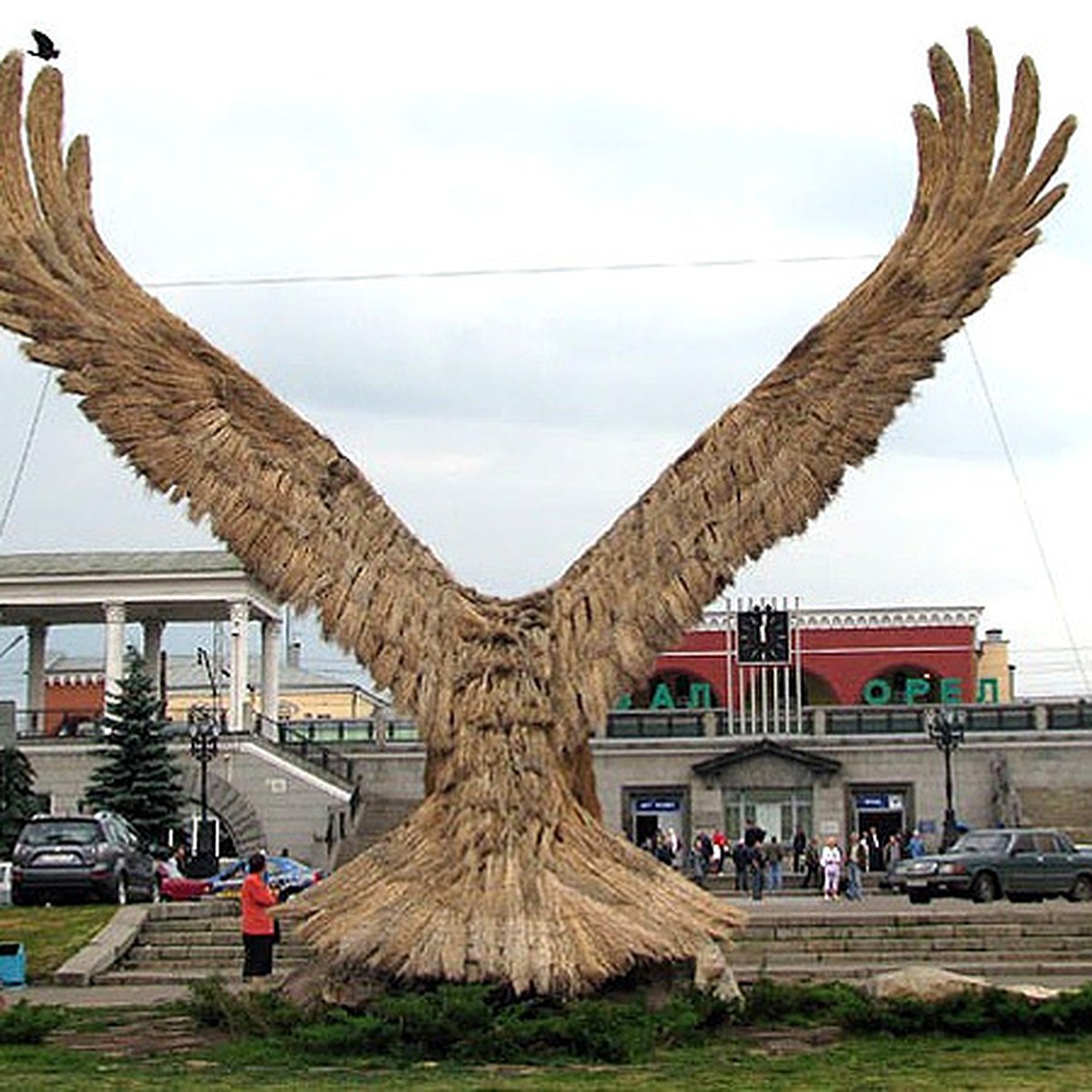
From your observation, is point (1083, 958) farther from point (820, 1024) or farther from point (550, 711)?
point (550, 711)

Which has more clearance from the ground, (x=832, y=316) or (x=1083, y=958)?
(x=832, y=316)

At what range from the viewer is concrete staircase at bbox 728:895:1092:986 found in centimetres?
1952

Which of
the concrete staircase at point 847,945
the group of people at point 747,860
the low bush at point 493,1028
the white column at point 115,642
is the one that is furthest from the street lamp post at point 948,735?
the low bush at point 493,1028

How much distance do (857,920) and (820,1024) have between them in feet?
32.9

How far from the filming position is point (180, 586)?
183 ft

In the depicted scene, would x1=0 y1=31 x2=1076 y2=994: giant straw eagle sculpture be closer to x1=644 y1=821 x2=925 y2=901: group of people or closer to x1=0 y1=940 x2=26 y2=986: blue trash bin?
x1=0 y1=940 x2=26 y2=986: blue trash bin

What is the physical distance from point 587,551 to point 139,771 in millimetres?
39542

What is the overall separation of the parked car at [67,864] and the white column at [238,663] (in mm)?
25922

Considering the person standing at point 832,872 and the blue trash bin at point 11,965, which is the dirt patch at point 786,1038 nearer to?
the blue trash bin at point 11,965

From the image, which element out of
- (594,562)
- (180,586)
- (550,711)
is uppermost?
(180,586)

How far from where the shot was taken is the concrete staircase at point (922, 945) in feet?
64.0

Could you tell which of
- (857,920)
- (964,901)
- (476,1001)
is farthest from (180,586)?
(476,1001)

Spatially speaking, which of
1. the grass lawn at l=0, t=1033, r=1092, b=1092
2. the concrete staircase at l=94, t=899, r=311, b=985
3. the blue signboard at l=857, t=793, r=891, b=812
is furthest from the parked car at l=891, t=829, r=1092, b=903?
the blue signboard at l=857, t=793, r=891, b=812

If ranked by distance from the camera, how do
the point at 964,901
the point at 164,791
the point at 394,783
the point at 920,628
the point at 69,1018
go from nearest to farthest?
the point at 69,1018
the point at 964,901
the point at 164,791
the point at 394,783
the point at 920,628
